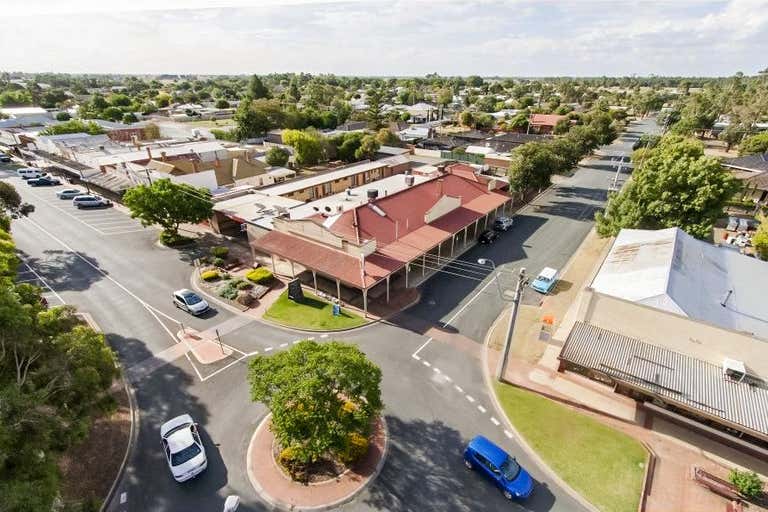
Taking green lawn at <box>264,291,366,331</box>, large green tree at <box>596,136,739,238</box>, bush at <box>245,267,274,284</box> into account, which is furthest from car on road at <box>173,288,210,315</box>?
large green tree at <box>596,136,739,238</box>

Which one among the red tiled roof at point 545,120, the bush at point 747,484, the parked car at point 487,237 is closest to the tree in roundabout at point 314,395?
the bush at point 747,484

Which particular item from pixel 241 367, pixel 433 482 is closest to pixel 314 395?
pixel 433 482

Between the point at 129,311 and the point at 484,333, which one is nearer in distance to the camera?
the point at 484,333

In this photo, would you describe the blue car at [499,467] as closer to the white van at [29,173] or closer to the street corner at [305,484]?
the street corner at [305,484]

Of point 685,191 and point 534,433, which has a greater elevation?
point 685,191

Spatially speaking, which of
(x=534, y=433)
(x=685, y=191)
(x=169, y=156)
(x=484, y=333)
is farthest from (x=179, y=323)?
(x=685, y=191)

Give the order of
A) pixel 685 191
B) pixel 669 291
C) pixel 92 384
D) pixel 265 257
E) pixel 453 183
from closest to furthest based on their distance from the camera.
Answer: pixel 92 384 < pixel 669 291 < pixel 685 191 < pixel 265 257 < pixel 453 183

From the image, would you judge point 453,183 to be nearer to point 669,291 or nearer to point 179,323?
point 669,291
